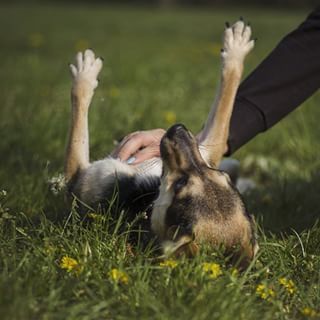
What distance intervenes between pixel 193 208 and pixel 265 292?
593 mm

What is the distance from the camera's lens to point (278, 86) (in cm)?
413

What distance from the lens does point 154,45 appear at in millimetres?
14172

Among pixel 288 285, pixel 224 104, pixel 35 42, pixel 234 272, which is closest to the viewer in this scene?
pixel 234 272

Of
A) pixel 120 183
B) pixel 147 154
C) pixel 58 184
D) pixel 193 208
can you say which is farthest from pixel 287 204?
pixel 58 184

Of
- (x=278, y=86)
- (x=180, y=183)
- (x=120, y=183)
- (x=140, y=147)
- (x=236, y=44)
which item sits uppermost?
(x=236, y=44)

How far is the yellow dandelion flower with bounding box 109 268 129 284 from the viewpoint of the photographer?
8.66 feet

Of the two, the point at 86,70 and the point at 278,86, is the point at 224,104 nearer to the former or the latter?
the point at 278,86

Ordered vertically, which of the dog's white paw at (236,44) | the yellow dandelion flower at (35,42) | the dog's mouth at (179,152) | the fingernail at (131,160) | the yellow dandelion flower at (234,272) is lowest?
the yellow dandelion flower at (35,42)

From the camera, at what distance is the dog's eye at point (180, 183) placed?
324cm

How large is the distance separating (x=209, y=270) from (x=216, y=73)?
289 inches

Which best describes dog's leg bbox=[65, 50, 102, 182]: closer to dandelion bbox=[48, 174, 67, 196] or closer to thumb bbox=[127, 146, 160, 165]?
dandelion bbox=[48, 174, 67, 196]

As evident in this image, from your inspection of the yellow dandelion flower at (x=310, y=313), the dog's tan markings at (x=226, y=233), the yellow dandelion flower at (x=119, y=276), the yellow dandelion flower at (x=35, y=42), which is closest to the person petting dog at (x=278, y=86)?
the dog's tan markings at (x=226, y=233)

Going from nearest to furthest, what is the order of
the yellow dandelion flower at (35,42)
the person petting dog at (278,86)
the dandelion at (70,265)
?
the dandelion at (70,265), the person petting dog at (278,86), the yellow dandelion flower at (35,42)

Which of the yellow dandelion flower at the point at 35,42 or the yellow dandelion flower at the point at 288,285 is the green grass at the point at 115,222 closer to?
the yellow dandelion flower at the point at 288,285
